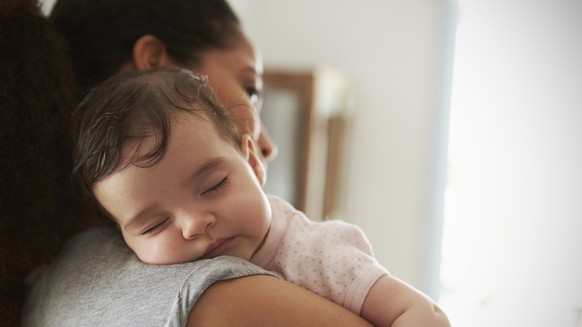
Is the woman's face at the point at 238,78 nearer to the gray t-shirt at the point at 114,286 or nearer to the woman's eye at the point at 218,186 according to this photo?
the woman's eye at the point at 218,186

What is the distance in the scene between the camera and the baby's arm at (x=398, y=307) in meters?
0.72

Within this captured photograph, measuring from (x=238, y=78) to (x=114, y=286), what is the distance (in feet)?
1.89

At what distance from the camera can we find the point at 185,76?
929 millimetres

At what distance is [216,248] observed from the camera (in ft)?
2.72

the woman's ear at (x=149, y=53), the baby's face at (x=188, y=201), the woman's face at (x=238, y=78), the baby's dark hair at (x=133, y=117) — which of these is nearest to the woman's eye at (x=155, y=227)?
the baby's face at (x=188, y=201)

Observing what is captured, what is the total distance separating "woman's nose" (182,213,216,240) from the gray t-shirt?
2.5 inches

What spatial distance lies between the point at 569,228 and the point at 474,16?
4.72 ft

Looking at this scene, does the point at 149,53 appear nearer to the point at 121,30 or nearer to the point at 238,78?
the point at 121,30

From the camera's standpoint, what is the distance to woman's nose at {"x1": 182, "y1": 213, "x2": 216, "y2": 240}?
79 centimetres

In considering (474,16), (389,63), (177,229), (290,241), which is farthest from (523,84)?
(177,229)

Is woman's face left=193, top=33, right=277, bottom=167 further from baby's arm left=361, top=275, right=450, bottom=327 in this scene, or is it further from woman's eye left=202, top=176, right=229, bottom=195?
baby's arm left=361, top=275, right=450, bottom=327

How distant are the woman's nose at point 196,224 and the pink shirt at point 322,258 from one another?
13 cm

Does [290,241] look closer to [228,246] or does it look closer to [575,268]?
[228,246]

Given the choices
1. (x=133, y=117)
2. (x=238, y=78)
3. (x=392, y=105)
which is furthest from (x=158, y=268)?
(x=392, y=105)
